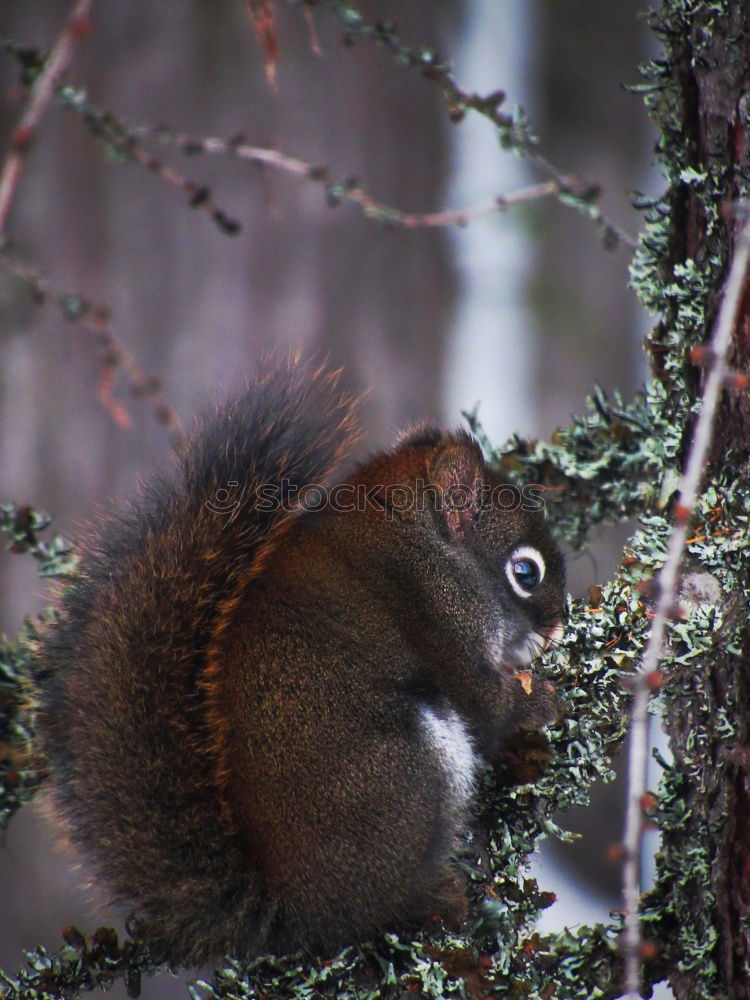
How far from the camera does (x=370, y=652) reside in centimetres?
155

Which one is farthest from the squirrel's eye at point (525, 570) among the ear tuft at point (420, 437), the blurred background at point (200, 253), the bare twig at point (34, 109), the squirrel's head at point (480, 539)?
the bare twig at point (34, 109)

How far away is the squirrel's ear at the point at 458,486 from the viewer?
184 centimetres

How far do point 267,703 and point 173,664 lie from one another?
6.4 inches

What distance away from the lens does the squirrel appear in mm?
Answer: 1356

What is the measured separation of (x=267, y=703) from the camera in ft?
4.74

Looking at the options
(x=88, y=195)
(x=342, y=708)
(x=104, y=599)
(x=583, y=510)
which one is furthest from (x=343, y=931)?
(x=88, y=195)

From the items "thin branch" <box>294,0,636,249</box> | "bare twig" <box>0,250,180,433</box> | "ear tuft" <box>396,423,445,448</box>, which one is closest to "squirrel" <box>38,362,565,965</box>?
"ear tuft" <box>396,423,445,448</box>

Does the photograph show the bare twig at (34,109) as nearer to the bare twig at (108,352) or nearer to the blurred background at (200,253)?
the bare twig at (108,352)

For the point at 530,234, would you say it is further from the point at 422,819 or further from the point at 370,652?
the point at 422,819

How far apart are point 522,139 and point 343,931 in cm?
131

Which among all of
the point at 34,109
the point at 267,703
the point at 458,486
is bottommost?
the point at 267,703

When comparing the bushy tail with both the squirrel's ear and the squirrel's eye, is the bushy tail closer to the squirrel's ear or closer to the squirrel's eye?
the squirrel's ear
